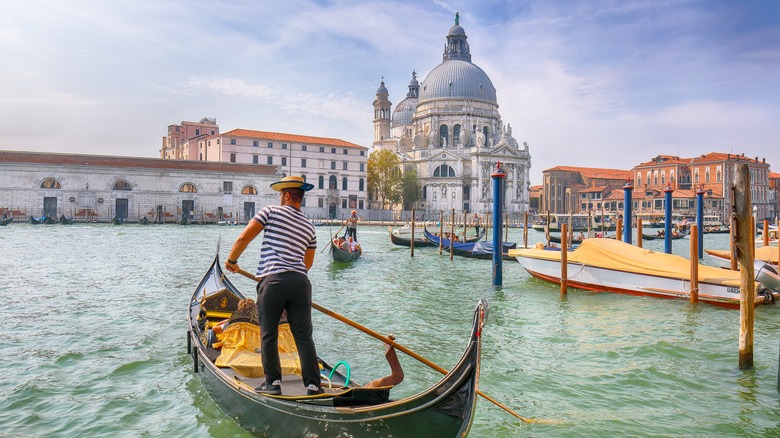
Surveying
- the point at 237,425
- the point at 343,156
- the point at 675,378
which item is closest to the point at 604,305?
the point at 675,378

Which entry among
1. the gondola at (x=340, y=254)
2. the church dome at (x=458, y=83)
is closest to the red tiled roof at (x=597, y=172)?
the church dome at (x=458, y=83)

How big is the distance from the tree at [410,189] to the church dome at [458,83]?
8561 millimetres

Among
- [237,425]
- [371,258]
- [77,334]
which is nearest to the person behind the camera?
[237,425]

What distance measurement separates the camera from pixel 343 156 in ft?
157

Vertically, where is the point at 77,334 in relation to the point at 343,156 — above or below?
below

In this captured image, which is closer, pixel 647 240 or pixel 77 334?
pixel 77 334

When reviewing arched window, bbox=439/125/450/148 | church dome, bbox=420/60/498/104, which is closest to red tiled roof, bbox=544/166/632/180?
church dome, bbox=420/60/498/104

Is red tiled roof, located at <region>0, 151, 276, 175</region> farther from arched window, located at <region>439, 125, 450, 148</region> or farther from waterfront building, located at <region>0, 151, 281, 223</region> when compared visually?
arched window, located at <region>439, 125, 450, 148</region>

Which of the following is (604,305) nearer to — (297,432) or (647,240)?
(297,432)

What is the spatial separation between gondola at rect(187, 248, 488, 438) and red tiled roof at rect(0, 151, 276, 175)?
34.3 meters

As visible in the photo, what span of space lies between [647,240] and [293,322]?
27507 mm

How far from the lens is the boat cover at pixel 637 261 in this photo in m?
9.07

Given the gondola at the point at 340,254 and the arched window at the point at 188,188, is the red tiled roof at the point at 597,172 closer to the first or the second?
the arched window at the point at 188,188

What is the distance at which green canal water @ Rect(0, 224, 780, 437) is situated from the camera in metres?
4.13
